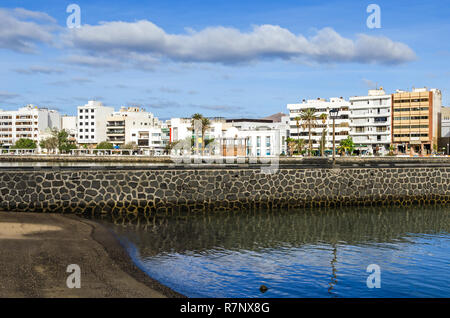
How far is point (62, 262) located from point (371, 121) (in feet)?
533

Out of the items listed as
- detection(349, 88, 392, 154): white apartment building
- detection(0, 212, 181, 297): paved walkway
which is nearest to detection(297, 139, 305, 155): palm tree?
detection(349, 88, 392, 154): white apartment building

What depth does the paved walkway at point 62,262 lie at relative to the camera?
1140 cm

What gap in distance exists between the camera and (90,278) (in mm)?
12695

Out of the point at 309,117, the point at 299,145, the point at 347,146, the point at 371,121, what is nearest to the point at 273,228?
the point at 347,146

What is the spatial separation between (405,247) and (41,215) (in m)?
16.8

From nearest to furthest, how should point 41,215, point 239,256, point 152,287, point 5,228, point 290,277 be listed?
1. point 152,287
2. point 290,277
3. point 239,256
4. point 5,228
5. point 41,215

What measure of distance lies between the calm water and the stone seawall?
2.00 m

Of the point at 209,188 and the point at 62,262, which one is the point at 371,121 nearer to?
the point at 209,188

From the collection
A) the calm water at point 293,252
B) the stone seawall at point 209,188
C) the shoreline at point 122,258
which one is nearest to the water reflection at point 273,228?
the calm water at point 293,252

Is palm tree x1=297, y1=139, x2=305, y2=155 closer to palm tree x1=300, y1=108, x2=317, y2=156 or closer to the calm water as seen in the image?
palm tree x1=300, y1=108, x2=317, y2=156

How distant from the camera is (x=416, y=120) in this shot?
515 feet

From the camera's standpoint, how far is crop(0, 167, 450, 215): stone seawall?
2634 cm

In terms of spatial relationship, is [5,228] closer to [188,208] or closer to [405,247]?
[188,208]
